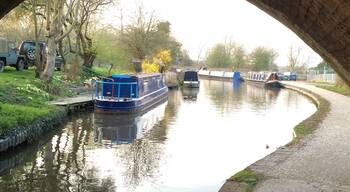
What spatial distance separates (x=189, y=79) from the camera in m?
39.6

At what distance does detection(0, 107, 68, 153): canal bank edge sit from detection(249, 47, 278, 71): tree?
166 feet

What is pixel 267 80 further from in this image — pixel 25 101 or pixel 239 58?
pixel 25 101

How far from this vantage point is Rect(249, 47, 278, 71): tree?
63.2 meters

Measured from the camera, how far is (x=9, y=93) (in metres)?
14.1

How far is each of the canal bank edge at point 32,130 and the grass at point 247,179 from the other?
5180 mm

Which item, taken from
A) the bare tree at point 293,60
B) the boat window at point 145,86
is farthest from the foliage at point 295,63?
the boat window at point 145,86

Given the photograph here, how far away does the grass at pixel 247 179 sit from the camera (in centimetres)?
655

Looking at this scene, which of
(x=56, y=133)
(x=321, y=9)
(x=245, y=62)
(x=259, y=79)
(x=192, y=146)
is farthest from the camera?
(x=245, y=62)

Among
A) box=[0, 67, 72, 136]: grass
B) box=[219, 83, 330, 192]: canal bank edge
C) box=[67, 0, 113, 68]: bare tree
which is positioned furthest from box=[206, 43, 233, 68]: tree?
box=[219, 83, 330, 192]: canal bank edge

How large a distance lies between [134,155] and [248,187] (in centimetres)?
455

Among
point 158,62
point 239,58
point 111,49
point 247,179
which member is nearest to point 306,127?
point 247,179

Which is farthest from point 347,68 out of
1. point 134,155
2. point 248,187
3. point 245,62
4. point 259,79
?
point 245,62

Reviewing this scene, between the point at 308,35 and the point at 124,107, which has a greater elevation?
the point at 308,35

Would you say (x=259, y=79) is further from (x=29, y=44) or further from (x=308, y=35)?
(x=308, y=35)
